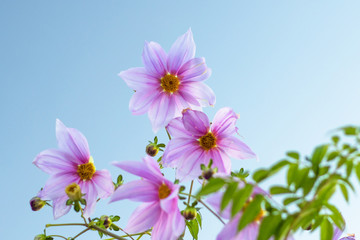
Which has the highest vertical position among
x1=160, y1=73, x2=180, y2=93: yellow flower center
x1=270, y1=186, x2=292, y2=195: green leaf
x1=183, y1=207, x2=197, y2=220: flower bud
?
x1=160, y1=73, x2=180, y2=93: yellow flower center

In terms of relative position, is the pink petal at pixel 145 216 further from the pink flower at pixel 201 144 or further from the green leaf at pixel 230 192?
the green leaf at pixel 230 192

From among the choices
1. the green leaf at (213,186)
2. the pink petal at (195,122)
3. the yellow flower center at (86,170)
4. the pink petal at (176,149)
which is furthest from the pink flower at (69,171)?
the green leaf at (213,186)

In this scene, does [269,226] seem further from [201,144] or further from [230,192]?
[201,144]

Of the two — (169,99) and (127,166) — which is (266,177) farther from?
(169,99)

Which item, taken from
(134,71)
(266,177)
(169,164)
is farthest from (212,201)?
(134,71)

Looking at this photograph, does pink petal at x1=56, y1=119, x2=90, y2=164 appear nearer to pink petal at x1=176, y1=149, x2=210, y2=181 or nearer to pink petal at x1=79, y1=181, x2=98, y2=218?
pink petal at x1=79, y1=181, x2=98, y2=218

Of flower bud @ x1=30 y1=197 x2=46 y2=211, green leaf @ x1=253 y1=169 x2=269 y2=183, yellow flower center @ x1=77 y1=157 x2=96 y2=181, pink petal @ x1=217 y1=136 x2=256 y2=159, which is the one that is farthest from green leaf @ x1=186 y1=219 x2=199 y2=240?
green leaf @ x1=253 y1=169 x2=269 y2=183
